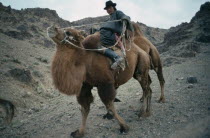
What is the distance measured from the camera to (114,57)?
5016 mm

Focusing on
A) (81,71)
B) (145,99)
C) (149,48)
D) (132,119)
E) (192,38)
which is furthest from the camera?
(192,38)

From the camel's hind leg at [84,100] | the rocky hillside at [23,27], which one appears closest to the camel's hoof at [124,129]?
the camel's hind leg at [84,100]

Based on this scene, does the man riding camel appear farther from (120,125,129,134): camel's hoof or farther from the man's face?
(120,125,129,134): camel's hoof

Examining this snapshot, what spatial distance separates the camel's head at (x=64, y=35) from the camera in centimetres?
445

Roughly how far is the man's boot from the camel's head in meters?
0.69

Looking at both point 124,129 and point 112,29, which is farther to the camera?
point 112,29

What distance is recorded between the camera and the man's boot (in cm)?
497

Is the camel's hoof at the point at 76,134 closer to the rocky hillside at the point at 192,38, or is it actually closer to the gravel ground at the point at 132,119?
the gravel ground at the point at 132,119

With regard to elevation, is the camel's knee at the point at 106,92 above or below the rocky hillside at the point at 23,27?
below

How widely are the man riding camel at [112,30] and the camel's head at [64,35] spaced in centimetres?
64

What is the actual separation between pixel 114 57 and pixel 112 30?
2.76 feet

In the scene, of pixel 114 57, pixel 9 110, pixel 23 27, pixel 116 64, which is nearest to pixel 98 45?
pixel 114 57

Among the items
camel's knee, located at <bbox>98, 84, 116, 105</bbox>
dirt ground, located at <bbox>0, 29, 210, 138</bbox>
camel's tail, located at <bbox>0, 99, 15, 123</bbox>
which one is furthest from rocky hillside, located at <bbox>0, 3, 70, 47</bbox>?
camel's knee, located at <bbox>98, 84, 116, 105</bbox>

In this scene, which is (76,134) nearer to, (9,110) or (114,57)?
(114,57)
